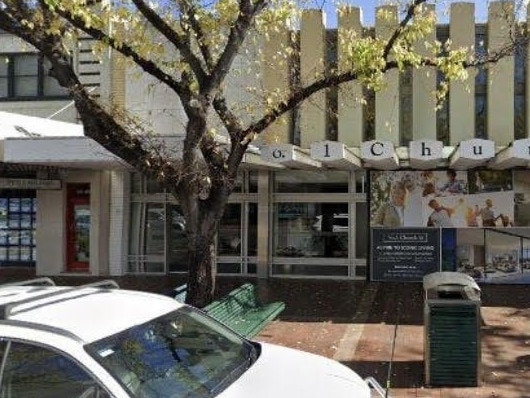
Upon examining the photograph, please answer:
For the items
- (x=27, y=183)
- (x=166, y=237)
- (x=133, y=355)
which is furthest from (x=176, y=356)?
(x=166, y=237)

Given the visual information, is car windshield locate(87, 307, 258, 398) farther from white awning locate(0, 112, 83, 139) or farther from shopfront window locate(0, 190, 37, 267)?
shopfront window locate(0, 190, 37, 267)

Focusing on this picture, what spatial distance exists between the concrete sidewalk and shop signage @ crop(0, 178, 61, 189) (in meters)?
5.93

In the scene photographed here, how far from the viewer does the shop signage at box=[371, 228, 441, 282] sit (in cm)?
1661

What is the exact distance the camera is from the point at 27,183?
663 inches

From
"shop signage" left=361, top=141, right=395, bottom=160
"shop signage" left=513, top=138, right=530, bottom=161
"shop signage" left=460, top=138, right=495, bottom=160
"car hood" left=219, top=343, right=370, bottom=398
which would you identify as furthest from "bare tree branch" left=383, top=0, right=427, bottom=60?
"car hood" left=219, top=343, right=370, bottom=398

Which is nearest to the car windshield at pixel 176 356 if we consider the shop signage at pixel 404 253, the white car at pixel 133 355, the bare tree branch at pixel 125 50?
the white car at pixel 133 355

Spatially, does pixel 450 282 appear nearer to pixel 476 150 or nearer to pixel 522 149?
pixel 476 150

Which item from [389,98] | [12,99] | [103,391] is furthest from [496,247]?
[103,391]

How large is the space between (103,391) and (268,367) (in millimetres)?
1216

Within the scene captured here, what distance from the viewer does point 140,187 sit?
18.4 m

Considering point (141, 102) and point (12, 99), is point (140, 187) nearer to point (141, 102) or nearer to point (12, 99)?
point (141, 102)

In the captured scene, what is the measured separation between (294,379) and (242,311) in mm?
5912

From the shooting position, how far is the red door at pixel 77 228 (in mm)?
18531

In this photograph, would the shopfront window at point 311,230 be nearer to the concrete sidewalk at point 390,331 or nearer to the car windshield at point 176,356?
the concrete sidewalk at point 390,331
